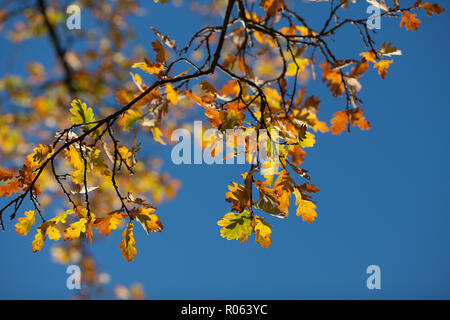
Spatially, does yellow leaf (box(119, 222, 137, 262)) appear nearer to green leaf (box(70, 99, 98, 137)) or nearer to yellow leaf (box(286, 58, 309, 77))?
green leaf (box(70, 99, 98, 137))

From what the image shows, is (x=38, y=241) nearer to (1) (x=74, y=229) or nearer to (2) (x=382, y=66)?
(1) (x=74, y=229)

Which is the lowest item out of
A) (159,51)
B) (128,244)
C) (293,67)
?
(128,244)

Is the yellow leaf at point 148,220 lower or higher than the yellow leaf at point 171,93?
lower

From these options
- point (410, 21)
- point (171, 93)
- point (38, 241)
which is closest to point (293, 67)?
point (410, 21)

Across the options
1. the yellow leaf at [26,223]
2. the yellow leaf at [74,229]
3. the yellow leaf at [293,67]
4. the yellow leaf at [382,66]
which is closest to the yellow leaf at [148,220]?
the yellow leaf at [74,229]

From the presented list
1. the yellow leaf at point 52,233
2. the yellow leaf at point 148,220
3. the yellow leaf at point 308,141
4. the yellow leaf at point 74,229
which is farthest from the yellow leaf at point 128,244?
the yellow leaf at point 308,141

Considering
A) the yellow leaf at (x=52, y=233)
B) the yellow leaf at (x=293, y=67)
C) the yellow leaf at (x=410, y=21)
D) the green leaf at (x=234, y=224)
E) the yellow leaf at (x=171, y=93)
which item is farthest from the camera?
the yellow leaf at (x=293, y=67)

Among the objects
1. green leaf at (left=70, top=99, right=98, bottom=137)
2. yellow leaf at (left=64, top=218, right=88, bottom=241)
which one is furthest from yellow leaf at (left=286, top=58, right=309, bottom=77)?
yellow leaf at (left=64, top=218, right=88, bottom=241)

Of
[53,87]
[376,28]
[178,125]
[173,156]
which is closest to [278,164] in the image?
[173,156]

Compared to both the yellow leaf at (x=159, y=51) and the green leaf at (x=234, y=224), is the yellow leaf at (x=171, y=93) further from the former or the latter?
the green leaf at (x=234, y=224)

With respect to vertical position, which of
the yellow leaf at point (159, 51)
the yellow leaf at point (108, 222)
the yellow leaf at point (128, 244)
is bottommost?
the yellow leaf at point (128, 244)

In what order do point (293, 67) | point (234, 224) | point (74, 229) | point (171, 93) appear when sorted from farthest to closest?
point (293, 67) → point (171, 93) → point (74, 229) → point (234, 224)

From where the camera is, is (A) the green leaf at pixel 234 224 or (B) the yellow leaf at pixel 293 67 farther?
(B) the yellow leaf at pixel 293 67

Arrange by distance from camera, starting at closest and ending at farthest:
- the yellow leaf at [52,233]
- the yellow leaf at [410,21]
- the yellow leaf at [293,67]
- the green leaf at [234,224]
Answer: the green leaf at [234,224] < the yellow leaf at [52,233] < the yellow leaf at [410,21] < the yellow leaf at [293,67]
